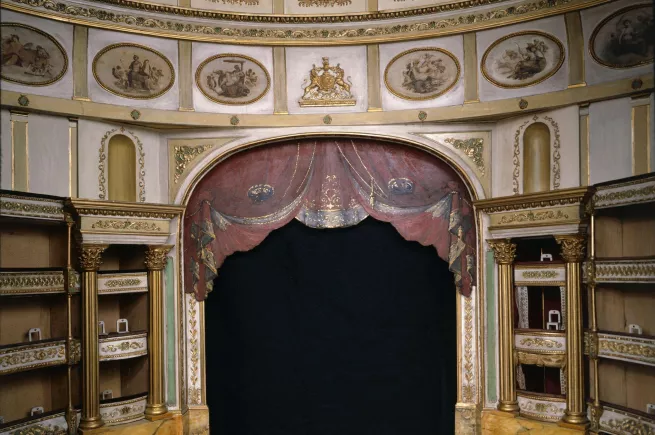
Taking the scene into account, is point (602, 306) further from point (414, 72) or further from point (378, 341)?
point (414, 72)

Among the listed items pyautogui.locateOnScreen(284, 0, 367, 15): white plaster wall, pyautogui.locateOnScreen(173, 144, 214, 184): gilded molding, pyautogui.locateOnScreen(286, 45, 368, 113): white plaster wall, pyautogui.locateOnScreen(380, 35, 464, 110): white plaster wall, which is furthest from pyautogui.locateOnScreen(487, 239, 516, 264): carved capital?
pyautogui.locateOnScreen(173, 144, 214, 184): gilded molding

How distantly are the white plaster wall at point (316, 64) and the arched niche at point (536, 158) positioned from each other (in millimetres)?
2704

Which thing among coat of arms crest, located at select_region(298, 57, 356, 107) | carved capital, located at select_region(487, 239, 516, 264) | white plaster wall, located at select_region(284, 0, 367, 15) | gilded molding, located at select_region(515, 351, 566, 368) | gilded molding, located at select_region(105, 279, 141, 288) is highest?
white plaster wall, located at select_region(284, 0, 367, 15)

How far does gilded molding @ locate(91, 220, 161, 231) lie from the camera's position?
9070mm

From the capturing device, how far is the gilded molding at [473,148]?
9.96 m

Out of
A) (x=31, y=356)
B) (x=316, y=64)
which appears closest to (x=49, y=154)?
(x=31, y=356)

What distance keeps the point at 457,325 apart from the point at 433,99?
3.59m

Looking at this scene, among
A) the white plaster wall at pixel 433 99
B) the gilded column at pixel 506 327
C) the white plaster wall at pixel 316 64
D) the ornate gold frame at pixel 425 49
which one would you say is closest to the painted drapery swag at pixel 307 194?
the white plaster wall at pixel 316 64

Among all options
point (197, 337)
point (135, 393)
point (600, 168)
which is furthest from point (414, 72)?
point (135, 393)

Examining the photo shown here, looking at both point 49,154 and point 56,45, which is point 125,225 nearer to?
point 49,154

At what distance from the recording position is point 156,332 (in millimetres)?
9789

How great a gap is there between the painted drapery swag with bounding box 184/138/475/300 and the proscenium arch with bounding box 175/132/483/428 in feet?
0.60

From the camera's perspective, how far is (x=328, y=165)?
10445 mm

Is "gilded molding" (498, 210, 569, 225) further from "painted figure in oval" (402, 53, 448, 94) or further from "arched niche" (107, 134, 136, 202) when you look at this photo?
"arched niche" (107, 134, 136, 202)
